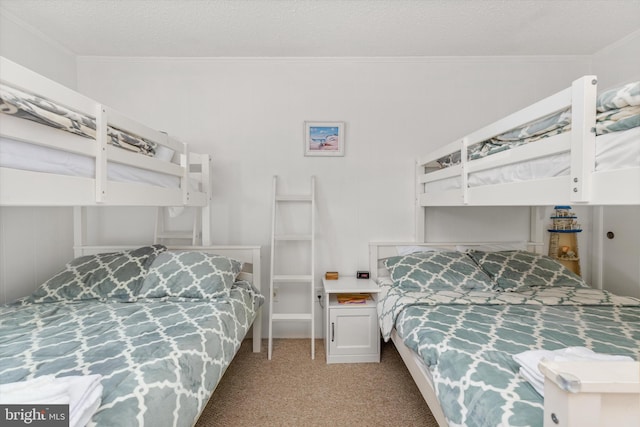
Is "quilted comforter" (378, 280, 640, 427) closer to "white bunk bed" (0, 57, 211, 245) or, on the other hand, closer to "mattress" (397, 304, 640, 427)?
"mattress" (397, 304, 640, 427)

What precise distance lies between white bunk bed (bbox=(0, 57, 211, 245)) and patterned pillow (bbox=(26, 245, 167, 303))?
575mm

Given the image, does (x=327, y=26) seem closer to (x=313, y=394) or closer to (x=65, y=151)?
(x=65, y=151)

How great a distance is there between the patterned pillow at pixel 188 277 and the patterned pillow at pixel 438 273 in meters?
1.21

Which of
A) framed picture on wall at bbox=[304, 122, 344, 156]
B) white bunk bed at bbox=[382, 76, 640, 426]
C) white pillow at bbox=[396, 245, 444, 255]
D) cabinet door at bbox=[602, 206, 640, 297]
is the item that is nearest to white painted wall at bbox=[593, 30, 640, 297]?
cabinet door at bbox=[602, 206, 640, 297]

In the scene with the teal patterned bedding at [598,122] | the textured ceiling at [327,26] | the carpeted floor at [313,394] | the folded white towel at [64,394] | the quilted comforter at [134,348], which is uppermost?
the textured ceiling at [327,26]

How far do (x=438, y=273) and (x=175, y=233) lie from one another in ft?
7.13

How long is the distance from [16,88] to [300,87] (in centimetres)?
203

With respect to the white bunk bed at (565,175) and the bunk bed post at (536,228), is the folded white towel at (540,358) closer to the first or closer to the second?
the white bunk bed at (565,175)

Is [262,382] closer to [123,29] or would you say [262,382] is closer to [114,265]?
[114,265]

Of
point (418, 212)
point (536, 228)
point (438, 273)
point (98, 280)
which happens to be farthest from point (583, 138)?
point (98, 280)

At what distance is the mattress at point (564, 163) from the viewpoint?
3.18ft

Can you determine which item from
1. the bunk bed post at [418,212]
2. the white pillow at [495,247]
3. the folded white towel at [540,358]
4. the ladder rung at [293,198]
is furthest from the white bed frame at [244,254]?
the folded white towel at [540,358]

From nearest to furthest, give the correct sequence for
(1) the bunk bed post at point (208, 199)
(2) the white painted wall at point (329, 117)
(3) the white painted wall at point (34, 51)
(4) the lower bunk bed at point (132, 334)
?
1. (4) the lower bunk bed at point (132, 334)
2. (3) the white painted wall at point (34, 51)
3. (1) the bunk bed post at point (208, 199)
4. (2) the white painted wall at point (329, 117)

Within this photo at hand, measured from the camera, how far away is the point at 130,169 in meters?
1.71
